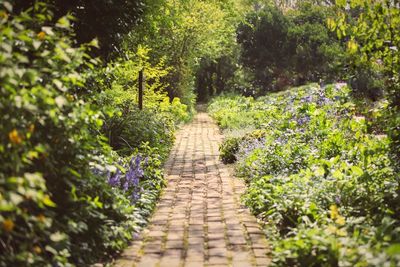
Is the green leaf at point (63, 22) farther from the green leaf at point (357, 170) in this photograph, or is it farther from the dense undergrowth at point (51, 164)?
the green leaf at point (357, 170)

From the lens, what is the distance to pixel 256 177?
738cm

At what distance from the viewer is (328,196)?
5.44 metres

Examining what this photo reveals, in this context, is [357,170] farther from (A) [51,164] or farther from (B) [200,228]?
(A) [51,164]

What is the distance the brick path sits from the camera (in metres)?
4.69

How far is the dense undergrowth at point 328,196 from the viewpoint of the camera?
4039 mm

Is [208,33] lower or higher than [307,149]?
higher

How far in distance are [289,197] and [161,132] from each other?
21.5 ft

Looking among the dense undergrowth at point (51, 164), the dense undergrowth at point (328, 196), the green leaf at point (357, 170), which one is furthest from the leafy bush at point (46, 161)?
the green leaf at point (357, 170)

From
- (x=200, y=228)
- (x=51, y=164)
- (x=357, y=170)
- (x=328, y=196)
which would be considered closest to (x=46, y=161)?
(x=51, y=164)

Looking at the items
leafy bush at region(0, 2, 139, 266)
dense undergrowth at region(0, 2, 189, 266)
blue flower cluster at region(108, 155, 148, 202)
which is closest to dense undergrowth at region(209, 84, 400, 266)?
blue flower cluster at region(108, 155, 148, 202)

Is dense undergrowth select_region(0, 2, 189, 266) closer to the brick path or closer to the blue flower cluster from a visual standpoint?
the blue flower cluster

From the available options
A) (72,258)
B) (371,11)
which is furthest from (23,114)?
(371,11)

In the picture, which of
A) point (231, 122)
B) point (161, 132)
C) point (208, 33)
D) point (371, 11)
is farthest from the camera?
point (208, 33)

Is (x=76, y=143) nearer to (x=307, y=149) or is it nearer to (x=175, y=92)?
(x=307, y=149)
